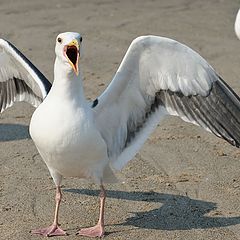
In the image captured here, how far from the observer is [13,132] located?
711 cm

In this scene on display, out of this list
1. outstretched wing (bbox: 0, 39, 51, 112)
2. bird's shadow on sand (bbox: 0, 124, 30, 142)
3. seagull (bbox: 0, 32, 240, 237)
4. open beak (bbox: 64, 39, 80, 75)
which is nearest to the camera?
open beak (bbox: 64, 39, 80, 75)

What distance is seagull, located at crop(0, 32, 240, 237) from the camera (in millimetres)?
4855

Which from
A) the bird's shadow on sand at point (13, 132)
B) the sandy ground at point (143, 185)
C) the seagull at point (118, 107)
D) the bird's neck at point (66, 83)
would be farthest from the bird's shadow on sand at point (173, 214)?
the bird's shadow on sand at point (13, 132)

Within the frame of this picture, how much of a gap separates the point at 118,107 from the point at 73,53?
2.11 ft

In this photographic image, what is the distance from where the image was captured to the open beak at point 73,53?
4.75 m

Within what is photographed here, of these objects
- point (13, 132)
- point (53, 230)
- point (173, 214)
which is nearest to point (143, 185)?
point (173, 214)

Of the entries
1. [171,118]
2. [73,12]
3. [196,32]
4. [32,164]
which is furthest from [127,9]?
[32,164]

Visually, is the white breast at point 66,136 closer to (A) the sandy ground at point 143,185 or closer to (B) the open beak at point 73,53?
(B) the open beak at point 73,53

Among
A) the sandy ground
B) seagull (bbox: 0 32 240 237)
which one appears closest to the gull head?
seagull (bbox: 0 32 240 237)

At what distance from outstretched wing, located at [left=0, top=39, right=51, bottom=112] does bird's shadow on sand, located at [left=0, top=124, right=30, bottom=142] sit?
2.79ft

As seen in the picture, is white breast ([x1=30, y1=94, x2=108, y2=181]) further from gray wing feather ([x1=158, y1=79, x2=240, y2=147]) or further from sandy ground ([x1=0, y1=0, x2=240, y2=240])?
gray wing feather ([x1=158, y1=79, x2=240, y2=147])

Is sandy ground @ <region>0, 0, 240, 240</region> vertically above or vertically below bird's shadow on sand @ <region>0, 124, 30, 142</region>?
above

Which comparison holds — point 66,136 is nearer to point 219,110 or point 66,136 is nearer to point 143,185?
point 219,110

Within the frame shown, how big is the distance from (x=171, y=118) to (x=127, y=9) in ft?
17.3
